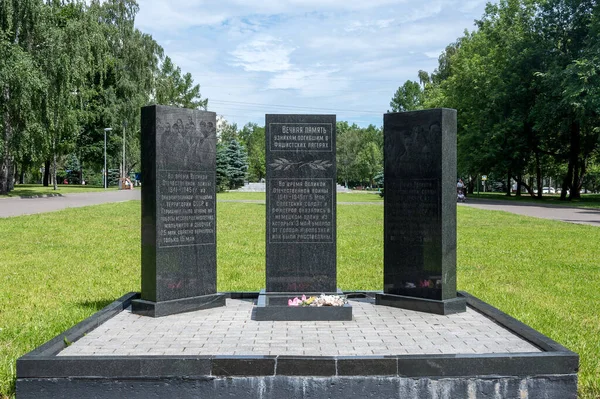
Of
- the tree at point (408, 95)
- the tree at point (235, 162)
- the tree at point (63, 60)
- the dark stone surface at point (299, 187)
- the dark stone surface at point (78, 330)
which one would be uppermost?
the tree at point (408, 95)

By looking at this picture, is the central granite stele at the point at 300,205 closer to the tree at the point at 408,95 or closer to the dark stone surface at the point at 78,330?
the dark stone surface at the point at 78,330

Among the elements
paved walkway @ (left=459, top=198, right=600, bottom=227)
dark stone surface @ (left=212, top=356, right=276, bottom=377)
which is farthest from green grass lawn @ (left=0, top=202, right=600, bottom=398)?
paved walkway @ (left=459, top=198, right=600, bottom=227)

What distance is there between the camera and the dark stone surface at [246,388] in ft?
14.9

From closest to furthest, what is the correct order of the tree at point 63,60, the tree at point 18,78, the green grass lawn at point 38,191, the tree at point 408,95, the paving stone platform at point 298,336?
the paving stone platform at point 298,336, the tree at point 18,78, the tree at point 63,60, the green grass lawn at point 38,191, the tree at point 408,95

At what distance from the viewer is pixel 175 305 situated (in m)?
6.76

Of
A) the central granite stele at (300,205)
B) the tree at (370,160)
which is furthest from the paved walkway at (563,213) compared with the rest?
the tree at (370,160)

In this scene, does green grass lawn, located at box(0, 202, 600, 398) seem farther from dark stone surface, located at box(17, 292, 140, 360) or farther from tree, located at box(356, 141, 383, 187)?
tree, located at box(356, 141, 383, 187)

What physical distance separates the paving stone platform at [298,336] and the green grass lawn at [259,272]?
77cm

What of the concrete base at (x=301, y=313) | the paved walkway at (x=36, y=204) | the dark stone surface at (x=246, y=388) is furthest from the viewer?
the paved walkway at (x=36, y=204)

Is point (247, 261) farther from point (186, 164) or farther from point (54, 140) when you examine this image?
point (54, 140)

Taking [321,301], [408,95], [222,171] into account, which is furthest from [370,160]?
[321,301]

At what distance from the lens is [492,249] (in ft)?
43.8

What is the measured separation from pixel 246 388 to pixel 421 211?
3.40 meters

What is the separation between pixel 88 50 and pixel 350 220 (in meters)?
22.3
